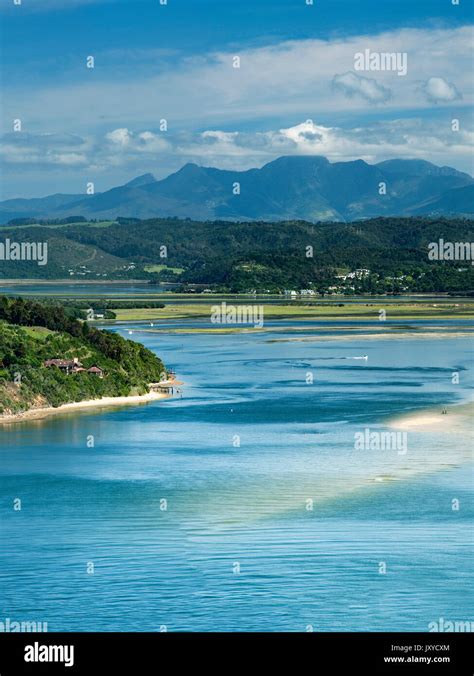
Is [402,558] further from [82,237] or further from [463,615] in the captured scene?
[82,237]

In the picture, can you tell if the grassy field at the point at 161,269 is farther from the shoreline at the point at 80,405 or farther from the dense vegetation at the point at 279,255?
the shoreline at the point at 80,405

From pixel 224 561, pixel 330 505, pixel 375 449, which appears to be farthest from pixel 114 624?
pixel 375 449

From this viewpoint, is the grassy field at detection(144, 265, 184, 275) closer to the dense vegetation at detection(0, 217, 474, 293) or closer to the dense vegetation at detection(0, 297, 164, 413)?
the dense vegetation at detection(0, 217, 474, 293)
